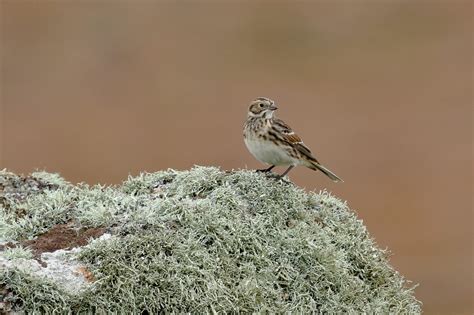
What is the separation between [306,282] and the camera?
7410mm

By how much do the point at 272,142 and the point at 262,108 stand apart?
1.67 feet

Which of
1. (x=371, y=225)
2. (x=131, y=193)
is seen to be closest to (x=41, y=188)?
(x=131, y=193)

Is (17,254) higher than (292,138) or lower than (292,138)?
lower

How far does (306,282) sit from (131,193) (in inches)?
68.8

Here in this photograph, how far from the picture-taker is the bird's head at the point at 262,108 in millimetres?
10086

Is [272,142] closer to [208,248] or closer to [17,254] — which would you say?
[208,248]

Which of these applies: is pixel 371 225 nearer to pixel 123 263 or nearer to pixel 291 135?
pixel 291 135

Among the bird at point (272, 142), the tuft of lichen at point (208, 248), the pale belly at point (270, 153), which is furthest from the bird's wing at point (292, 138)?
the tuft of lichen at point (208, 248)

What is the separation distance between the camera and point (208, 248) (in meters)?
7.15

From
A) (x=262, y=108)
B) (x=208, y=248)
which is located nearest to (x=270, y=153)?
(x=262, y=108)

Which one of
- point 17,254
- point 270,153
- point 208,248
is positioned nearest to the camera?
point 17,254

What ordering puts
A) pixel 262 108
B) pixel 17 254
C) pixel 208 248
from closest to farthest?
pixel 17 254 < pixel 208 248 < pixel 262 108

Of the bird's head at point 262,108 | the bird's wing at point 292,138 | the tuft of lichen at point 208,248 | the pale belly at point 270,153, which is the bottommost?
the tuft of lichen at point 208,248

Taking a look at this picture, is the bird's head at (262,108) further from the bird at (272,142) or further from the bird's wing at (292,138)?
the bird's wing at (292,138)
